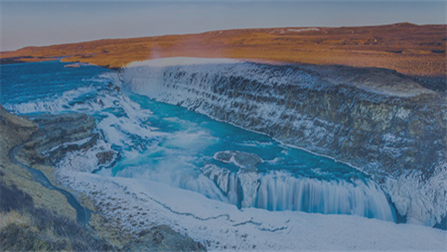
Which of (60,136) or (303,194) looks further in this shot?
(60,136)

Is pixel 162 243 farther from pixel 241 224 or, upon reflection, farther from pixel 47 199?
Result: pixel 47 199

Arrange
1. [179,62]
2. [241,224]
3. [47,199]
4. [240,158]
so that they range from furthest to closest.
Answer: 1. [179,62]
2. [240,158]
3. [241,224]
4. [47,199]

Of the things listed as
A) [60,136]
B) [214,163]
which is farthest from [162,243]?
[60,136]

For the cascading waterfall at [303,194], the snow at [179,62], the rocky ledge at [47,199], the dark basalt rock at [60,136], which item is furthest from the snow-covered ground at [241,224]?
the snow at [179,62]

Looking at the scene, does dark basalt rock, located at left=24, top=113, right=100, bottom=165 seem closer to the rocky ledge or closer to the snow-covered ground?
the rocky ledge

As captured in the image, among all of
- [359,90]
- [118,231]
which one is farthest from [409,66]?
[118,231]
